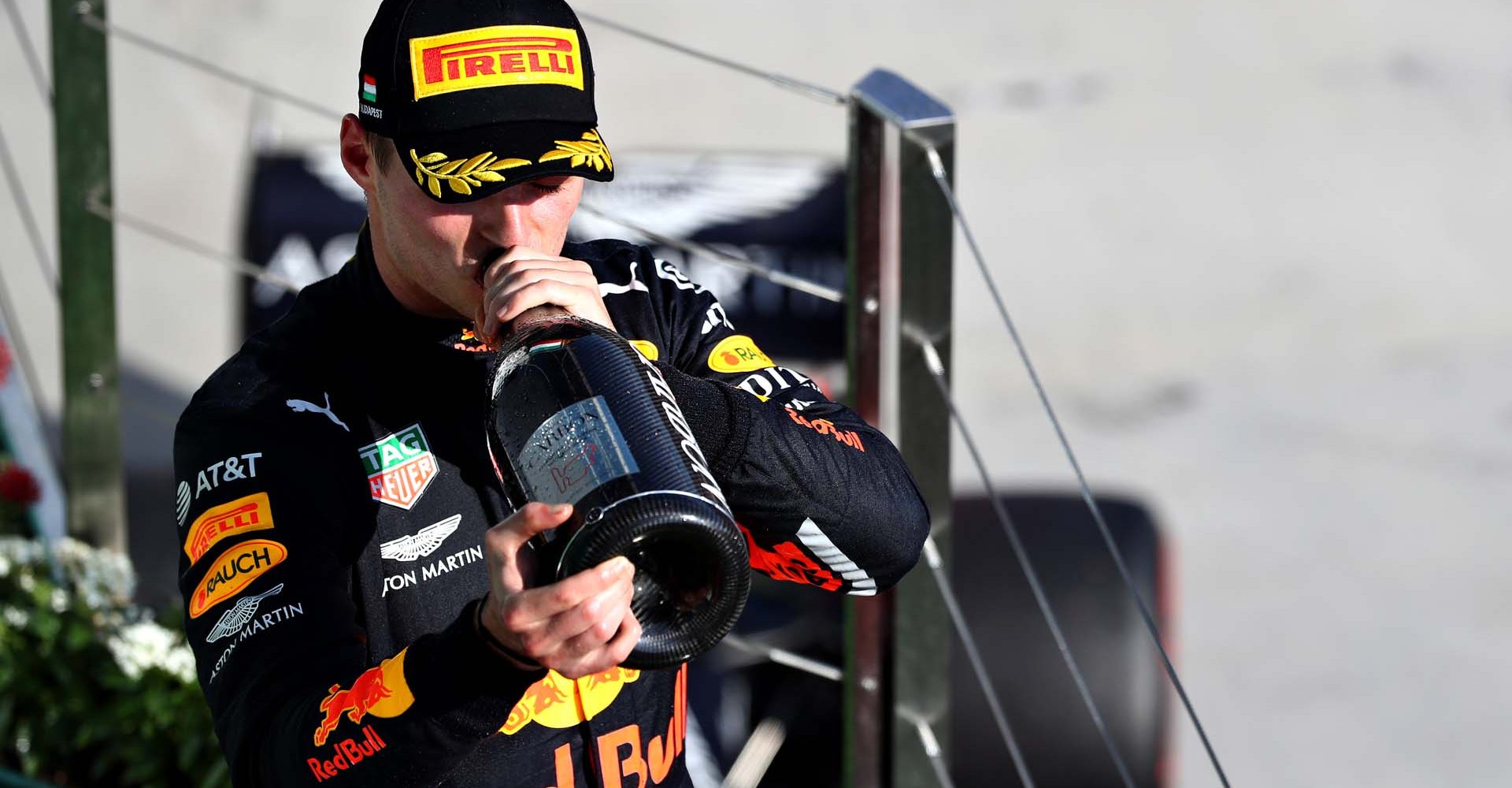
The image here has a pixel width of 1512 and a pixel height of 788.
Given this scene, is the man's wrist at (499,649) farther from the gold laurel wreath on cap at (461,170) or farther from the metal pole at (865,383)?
→ the metal pole at (865,383)

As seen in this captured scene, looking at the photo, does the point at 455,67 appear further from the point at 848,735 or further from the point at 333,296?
the point at 848,735

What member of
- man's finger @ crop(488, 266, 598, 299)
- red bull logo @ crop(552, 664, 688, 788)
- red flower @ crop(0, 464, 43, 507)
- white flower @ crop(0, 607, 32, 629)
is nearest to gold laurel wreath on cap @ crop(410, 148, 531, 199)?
man's finger @ crop(488, 266, 598, 299)

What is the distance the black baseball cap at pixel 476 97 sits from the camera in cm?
154

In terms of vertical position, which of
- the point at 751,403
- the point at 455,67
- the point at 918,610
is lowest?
the point at 918,610

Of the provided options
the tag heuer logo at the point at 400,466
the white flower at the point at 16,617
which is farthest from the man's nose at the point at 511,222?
the white flower at the point at 16,617

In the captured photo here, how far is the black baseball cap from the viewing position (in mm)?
1537

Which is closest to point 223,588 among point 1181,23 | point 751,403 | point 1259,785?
point 751,403

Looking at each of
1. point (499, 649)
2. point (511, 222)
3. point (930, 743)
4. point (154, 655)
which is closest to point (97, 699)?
point (154, 655)

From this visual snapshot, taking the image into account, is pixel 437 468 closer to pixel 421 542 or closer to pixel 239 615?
pixel 421 542

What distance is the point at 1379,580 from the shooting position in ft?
20.3

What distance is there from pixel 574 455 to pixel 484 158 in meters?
0.36

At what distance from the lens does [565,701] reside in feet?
5.70

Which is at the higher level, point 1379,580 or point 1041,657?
point 1041,657

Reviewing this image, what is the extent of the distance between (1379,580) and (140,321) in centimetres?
542
